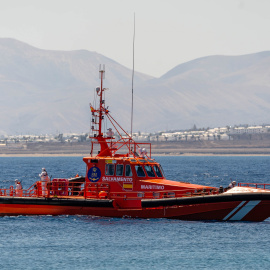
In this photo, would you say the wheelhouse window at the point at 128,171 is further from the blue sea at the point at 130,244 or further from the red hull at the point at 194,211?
the blue sea at the point at 130,244

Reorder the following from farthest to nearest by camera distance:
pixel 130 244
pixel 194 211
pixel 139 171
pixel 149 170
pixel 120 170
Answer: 1. pixel 149 170
2. pixel 120 170
3. pixel 139 171
4. pixel 194 211
5. pixel 130 244

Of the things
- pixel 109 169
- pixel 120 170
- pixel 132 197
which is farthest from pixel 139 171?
pixel 109 169

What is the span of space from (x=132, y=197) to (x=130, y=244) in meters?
5.67

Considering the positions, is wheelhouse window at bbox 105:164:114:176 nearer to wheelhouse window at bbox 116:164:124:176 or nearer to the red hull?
wheelhouse window at bbox 116:164:124:176

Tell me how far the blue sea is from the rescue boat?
1.66 ft

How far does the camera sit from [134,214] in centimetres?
3019

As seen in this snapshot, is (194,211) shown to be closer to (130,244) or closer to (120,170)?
(120,170)

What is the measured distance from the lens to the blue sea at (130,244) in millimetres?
22141

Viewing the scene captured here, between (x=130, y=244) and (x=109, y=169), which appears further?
(x=109, y=169)

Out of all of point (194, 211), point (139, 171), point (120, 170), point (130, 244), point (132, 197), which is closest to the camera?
point (130, 244)

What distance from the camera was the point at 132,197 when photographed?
1195 inches

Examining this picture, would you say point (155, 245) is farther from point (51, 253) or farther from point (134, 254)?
point (51, 253)

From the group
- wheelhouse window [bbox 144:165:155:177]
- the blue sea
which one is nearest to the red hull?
the blue sea

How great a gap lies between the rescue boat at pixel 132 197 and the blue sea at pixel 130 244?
50 cm
